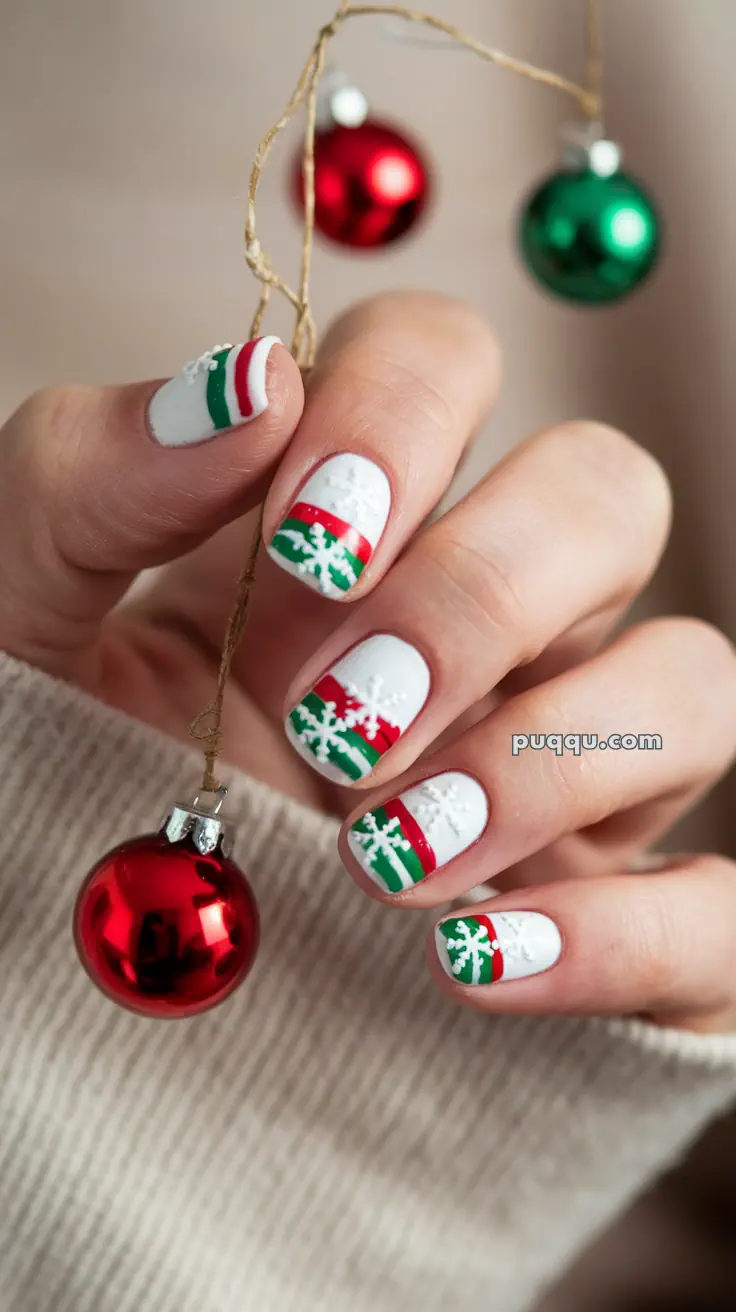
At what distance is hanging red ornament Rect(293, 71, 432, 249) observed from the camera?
0.61 m

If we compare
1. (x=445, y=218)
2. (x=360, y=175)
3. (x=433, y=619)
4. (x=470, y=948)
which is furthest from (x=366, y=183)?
(x=470, y=948)

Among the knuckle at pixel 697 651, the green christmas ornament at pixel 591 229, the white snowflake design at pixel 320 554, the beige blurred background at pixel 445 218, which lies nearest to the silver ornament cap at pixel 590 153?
the green christmas ornament at pixel 591 229

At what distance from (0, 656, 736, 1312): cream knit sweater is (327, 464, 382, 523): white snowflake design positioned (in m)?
0.16

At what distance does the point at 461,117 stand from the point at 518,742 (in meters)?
0.58

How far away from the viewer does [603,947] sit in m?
0.43

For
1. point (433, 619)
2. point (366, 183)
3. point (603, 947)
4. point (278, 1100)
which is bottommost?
point (278, 1100)

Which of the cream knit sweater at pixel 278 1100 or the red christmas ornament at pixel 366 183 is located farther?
the red christmas ornament at pixel 366 183

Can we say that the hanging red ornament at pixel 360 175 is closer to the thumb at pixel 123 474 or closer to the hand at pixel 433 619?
the hand at pixel 433 619

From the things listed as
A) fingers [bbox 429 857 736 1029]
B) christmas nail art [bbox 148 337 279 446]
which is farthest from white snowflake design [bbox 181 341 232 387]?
fingers [bbox 429 857 736 1029]

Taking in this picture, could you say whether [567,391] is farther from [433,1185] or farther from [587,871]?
[433,1185]

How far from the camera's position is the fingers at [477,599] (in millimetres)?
371

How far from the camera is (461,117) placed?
79 centimetres

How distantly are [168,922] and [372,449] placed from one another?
185mm

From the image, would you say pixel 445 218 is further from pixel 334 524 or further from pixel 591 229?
pixel 334 524
